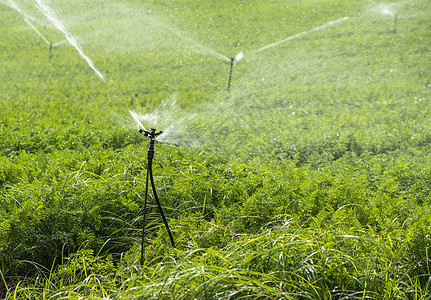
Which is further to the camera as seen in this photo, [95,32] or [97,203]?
[95,32]

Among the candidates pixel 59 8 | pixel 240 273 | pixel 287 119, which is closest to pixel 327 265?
pixel 240 273

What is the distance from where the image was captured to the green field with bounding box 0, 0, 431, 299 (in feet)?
8.18

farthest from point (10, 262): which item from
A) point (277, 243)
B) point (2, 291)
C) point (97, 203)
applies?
point (277, 243)

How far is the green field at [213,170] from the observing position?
2.49m

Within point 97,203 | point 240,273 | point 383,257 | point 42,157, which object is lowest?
point 383,257

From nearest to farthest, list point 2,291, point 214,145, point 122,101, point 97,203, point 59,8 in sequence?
point 2,291, point 97,203, point 59,8, point 214,145, point 122,101

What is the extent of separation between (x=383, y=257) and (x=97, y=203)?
2306mm

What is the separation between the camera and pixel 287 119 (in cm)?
744

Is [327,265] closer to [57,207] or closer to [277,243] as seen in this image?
[277,243]

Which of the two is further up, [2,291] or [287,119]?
[287,119]

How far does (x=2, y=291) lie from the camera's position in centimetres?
286

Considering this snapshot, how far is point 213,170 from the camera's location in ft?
Result: 14.4

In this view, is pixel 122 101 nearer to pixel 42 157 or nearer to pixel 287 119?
pixel 287 119

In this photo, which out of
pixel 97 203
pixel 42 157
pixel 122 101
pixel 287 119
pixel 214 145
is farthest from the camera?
pixel 122 101
